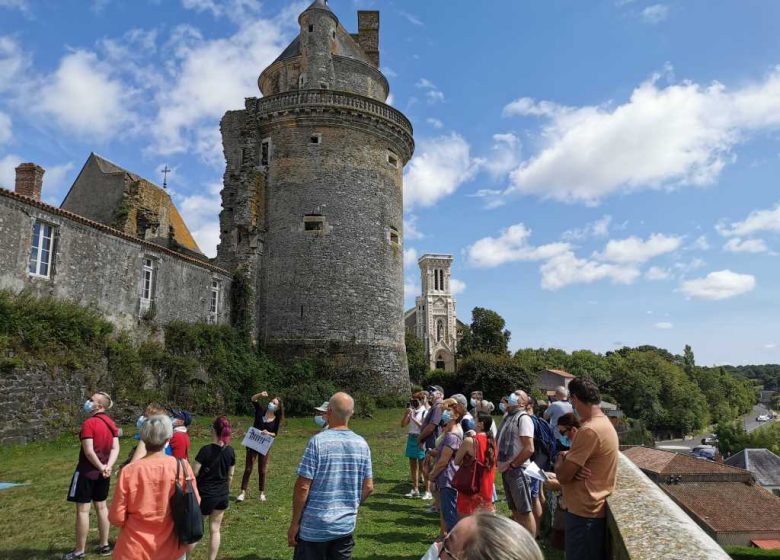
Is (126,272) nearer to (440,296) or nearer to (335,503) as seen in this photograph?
(335,503)

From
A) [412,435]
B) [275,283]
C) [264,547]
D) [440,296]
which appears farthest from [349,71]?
[440,296]

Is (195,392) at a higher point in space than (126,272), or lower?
lower

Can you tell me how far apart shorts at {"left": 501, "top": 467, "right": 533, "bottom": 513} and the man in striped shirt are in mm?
2339

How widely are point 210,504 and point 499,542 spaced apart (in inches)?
188

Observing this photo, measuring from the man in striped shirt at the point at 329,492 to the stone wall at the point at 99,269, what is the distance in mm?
13230

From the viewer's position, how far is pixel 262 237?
83.5 ft

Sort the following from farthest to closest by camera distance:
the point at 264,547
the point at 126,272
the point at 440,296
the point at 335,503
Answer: the point at 440,296 < the point at 126,272 < the point at 264,547 < the point at 335,503

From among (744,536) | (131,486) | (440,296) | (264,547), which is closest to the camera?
(131,486)

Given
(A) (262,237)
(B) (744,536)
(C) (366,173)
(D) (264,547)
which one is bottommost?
(B) (744,536)

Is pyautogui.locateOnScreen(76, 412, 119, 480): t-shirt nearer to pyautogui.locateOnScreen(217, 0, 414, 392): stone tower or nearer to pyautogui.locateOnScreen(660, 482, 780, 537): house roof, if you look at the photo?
pyautogui.locateOnScreen(217, 0, 414, 392): stone tower

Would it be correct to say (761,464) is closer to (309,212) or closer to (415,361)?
(415,361)

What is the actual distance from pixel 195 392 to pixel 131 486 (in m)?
16.7

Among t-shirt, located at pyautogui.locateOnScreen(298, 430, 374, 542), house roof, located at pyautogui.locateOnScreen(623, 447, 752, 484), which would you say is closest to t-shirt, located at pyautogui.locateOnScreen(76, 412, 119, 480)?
t-shirt, located at pyautogui.locateOnScreen(298, 430, 374, 542)

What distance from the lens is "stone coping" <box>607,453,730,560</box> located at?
276 cm
